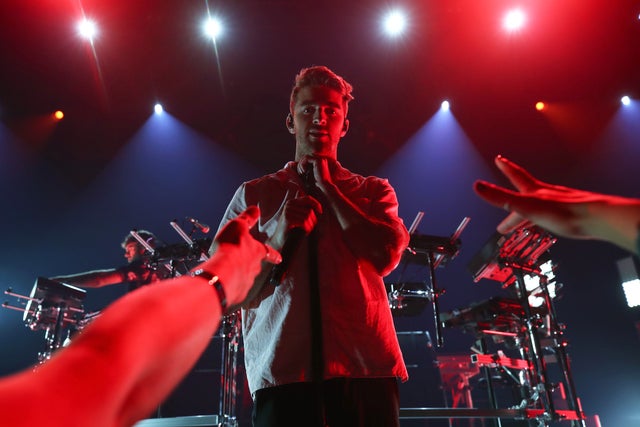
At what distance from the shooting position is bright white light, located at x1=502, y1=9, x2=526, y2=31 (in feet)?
23.0

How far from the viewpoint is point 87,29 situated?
6879 millimetres

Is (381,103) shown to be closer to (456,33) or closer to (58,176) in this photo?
(456,33)

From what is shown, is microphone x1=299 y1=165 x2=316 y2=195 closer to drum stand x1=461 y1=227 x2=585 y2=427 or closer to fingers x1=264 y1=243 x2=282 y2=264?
fingers x1=264 y1=243 x2=282 y2=264

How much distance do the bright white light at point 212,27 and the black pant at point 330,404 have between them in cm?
691

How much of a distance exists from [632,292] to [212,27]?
29.1 feet

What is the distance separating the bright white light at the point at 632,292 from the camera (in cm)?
762

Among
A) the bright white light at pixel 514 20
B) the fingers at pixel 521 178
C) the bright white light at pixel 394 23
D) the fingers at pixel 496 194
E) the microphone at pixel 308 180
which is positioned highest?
the bright white light at pixel 514 20

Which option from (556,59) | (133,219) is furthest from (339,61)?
(133,219)

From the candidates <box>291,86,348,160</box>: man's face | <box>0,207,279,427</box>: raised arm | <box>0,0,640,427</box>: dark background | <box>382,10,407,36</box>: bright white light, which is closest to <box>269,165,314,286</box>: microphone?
<box>0,207,279,427</box>: raised arm

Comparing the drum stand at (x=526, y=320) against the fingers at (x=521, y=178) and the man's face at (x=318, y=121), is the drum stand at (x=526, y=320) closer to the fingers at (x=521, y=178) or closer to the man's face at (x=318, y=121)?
the man's face at (x=318, y=121)

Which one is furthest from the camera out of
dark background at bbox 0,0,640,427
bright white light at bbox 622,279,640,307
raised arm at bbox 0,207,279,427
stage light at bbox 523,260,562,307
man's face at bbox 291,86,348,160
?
bright white light at bbox 622,279,640,307

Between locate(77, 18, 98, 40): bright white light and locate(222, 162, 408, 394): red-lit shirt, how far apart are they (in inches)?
268

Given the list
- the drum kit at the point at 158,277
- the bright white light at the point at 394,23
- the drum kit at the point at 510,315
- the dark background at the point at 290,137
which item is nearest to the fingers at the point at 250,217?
the drum kit at the point at 158,277

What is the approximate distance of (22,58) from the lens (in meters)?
7.07
